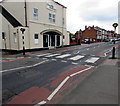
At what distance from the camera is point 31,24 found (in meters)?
17.3

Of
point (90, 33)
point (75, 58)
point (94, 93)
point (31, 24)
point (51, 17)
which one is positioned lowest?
point (94, 93)

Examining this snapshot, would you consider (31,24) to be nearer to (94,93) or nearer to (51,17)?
(51,17)

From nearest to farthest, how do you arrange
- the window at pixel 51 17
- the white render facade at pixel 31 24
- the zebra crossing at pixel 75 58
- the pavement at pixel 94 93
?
the pavement at pixel 94 93
the zebra crossing at pixel 75 58
the white render facade at pixel 31 24
the window at pixel 51 17

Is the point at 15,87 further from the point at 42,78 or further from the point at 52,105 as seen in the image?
the point at 52,105

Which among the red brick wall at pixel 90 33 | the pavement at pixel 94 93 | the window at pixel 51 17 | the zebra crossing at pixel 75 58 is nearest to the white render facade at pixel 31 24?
the window at pixel 51 17

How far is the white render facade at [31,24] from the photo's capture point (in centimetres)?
1655

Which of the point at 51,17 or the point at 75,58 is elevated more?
the point at 51,17

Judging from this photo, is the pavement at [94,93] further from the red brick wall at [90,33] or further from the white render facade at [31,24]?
the red brick wall at [90,33]

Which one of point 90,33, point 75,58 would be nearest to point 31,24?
point 75,58

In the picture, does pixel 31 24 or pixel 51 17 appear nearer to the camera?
pixel 31 24

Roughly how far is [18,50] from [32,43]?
2831mm

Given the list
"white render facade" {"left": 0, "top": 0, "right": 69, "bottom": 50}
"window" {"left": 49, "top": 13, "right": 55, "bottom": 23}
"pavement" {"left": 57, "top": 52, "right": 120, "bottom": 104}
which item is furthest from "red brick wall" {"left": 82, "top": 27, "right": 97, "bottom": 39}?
"pavement" {"left": 57, "top": 52, "right": 120, "bottom": 104}

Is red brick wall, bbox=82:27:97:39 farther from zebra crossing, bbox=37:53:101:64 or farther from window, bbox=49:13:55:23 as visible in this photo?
zebra crossing, bbox=37:53:101:64

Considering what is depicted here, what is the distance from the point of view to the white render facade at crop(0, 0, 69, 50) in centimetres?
1655
